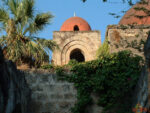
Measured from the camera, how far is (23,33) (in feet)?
29.6

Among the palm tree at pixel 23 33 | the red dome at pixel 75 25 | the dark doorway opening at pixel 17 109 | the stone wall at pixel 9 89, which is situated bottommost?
the dark doorway opening at pixel 17 109

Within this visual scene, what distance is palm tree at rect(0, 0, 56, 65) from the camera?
8328 millimetres

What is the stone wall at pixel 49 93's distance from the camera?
20.1ft

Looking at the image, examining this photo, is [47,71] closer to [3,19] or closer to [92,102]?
[92,102]

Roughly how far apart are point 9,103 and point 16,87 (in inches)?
20.7

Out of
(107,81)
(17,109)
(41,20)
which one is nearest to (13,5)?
(41,20)

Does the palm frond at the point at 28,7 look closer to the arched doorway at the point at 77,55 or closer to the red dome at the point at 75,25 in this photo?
the arched doorway at the point at 77,55

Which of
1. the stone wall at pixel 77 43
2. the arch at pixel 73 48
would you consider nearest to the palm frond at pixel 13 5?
the stone wall at pixel 77 43

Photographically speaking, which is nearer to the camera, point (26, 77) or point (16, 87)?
point (16, 87)

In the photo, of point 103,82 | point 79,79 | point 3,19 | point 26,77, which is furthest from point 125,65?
point 3,19

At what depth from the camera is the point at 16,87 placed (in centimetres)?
471

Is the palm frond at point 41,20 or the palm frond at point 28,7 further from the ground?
the palm frond at point 28,7

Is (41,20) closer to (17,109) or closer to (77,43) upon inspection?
(17,109)

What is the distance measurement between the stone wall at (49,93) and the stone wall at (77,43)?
1574 cm
